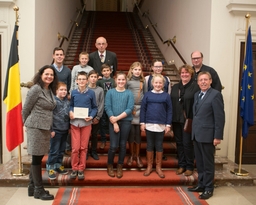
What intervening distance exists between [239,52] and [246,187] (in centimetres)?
246

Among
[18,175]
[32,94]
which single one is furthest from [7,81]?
[18,175]

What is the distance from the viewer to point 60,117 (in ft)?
12.5

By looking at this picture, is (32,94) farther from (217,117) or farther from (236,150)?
(236,150)

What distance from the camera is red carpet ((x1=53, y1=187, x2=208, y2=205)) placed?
3.47 metres

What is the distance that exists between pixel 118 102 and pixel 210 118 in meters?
1.24

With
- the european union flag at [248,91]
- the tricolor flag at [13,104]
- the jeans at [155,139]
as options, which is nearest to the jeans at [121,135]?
the jeans at [155,139]

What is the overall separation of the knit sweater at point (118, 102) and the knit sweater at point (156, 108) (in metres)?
0.20

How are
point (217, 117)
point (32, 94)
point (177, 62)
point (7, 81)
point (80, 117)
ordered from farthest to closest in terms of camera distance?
point (177, 62)
point (7, 81)
point (80, 117)
point (217, 117)
point (32, 94)

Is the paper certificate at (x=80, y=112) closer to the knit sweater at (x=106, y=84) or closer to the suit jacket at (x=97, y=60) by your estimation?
the knit sweater at (x=106, y=84)

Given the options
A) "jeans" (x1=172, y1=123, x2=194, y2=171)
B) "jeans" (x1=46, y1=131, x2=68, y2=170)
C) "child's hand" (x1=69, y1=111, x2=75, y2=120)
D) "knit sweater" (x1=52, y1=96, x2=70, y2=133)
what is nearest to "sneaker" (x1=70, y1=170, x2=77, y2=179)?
"jeans" (x1=46, y1=131, x2=68, y2=170)

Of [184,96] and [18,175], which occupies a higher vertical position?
[184,96]

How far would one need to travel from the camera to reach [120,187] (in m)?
3.95

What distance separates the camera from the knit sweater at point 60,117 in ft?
12.4

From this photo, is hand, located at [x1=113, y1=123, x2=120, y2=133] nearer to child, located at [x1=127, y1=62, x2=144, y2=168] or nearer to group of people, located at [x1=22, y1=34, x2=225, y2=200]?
group of people, located at [x1=22, y1=34, x2=225, y2=200]
